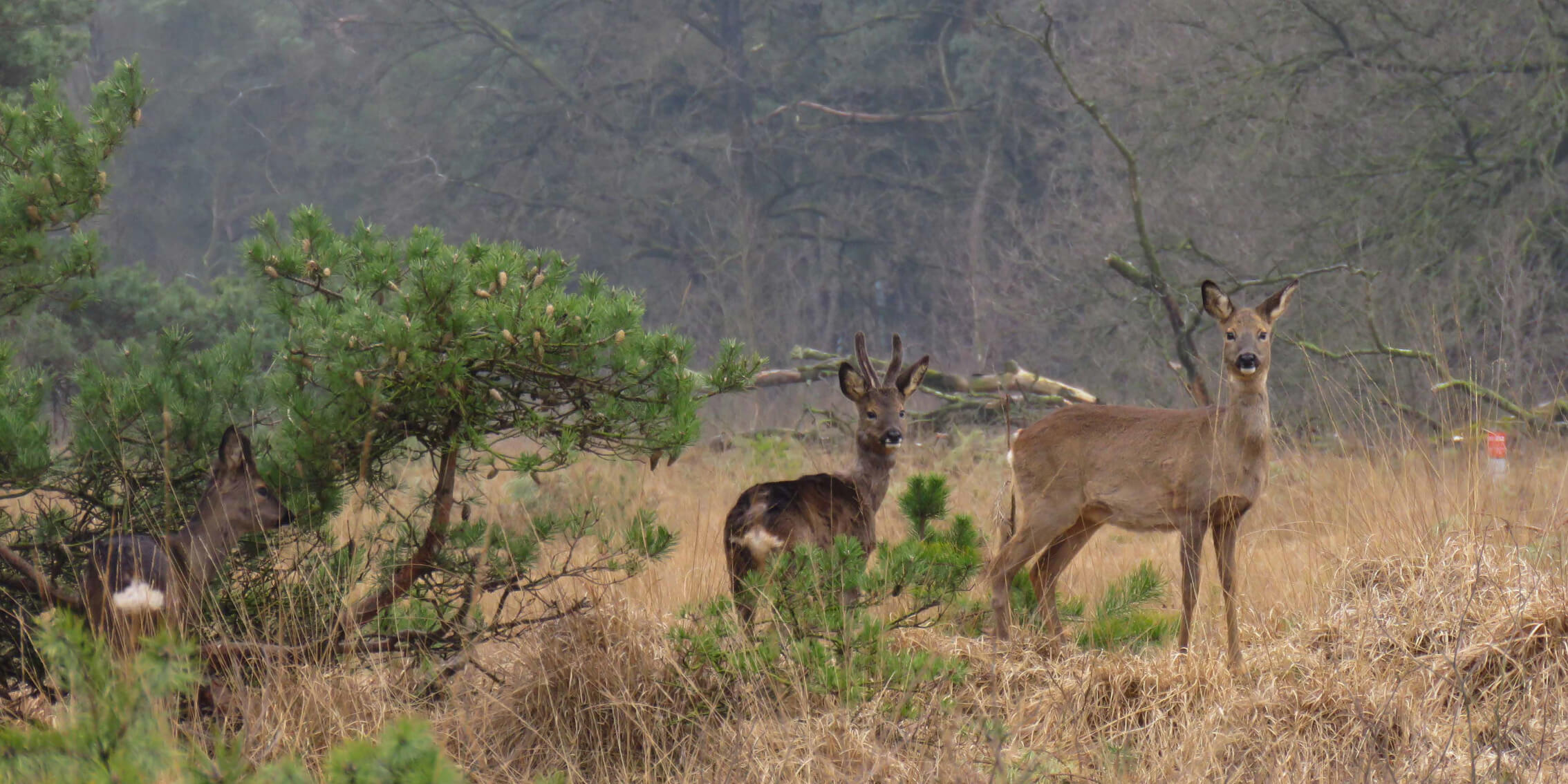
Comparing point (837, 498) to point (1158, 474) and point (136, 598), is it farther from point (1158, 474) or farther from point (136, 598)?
point (136, 598)

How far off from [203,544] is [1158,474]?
347cm

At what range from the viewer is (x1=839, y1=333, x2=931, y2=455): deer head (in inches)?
248

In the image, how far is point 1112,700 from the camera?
16.1ft

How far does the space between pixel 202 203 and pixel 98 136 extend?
28.1 meters

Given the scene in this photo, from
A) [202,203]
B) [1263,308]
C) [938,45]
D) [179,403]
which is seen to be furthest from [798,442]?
[202,203]

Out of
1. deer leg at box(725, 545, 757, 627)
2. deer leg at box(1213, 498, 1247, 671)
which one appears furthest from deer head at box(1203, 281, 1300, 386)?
deer leg at box(725, 545, 757, 627)

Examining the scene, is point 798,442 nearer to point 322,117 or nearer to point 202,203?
point 322,117

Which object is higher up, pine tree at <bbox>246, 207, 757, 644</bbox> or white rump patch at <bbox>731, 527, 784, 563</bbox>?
pine tree at <bbox>246, 207, 757, 644</bbox>

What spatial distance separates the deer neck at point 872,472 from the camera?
6.37 m

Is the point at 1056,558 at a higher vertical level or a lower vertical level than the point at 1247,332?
lower

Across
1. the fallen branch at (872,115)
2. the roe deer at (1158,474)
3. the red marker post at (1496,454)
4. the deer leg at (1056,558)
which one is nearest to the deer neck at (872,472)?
the roe deer at (1158,474)

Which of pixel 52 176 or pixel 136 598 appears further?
pixel 52 176

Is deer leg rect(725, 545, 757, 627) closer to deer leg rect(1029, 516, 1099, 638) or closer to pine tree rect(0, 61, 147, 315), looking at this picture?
deer leg rect(1029, 516, 1099, 638)

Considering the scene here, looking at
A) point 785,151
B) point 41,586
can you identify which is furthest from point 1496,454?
point 785,151
